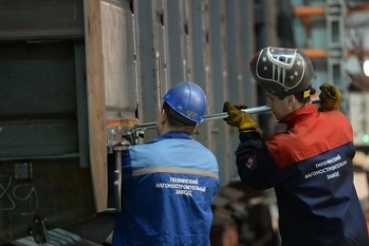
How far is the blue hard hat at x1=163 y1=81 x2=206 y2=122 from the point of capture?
399 centimetres

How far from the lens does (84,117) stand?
386cm

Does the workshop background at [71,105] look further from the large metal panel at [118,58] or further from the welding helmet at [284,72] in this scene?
the welding helmet at [284,72]

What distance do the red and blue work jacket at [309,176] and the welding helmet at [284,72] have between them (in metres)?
0.11

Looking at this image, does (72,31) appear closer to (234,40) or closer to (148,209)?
(148,209)

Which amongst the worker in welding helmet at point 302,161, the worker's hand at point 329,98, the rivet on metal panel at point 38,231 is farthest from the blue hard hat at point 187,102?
the rivet on metal panel at point 38,231

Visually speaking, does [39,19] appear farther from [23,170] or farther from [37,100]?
[23,170]

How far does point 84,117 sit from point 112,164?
0.26 meters

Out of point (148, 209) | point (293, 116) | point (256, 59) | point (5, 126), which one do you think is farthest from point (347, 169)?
point (5, 126)

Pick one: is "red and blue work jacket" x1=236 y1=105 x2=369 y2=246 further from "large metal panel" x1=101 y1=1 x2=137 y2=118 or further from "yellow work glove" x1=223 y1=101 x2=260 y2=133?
"large metal panel" x1=101 y1=1 x2=137 y2=118

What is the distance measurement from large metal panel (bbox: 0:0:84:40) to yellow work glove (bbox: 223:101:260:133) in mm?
843

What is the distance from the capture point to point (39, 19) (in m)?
3.86

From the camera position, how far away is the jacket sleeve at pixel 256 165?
3906 millimetres

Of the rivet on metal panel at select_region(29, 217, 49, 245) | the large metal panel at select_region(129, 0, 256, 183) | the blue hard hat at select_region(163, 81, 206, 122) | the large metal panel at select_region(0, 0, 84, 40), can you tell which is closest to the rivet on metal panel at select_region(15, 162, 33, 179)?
the rivet on metal panel at select_region(29, 217, 49, 245)

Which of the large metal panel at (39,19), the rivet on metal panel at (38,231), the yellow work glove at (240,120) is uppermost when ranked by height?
the large metal panel at (39,19)
